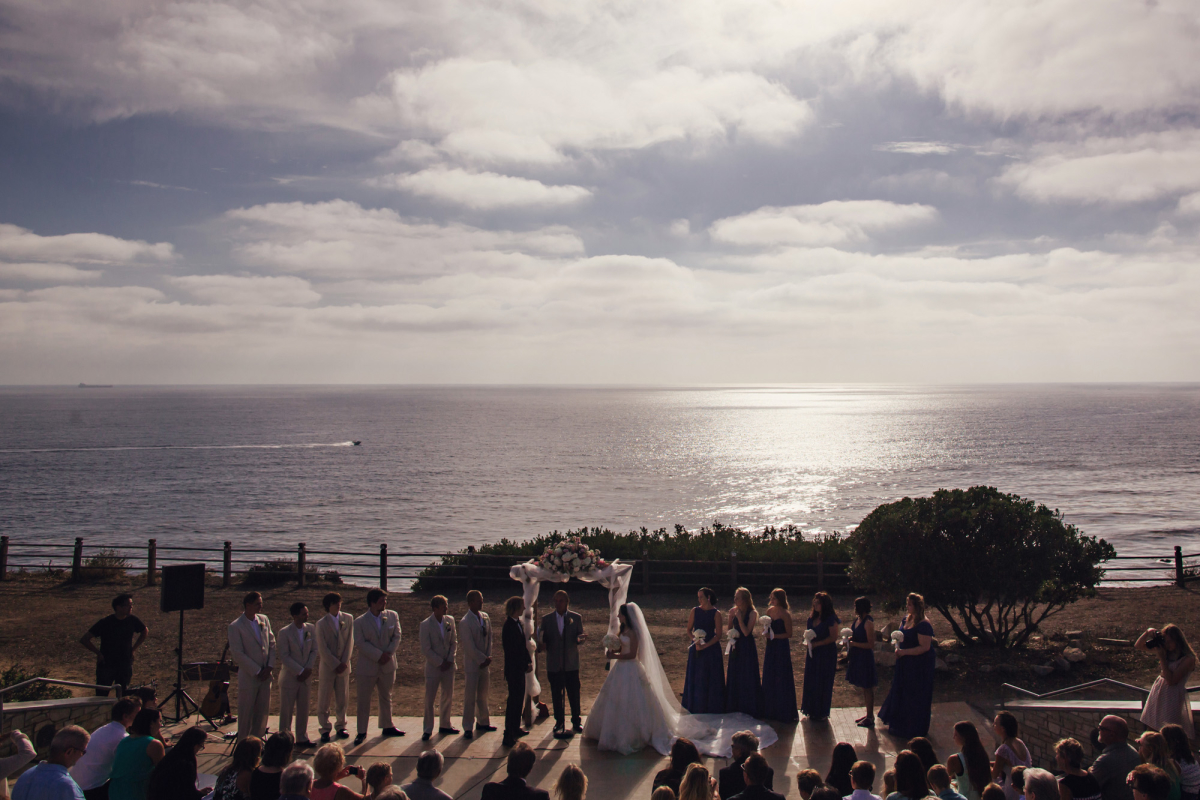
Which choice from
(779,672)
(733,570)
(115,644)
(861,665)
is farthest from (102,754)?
(733,570)

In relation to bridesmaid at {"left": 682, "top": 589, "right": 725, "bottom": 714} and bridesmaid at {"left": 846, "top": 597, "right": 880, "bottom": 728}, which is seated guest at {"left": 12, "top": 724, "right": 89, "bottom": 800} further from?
bridesmaid at {"left": 846, "top": 597, "right": 880, "bottom": 728}

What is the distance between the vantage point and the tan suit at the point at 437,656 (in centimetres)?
988

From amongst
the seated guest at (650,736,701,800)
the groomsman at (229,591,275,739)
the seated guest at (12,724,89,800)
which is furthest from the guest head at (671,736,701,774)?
the groomsman at (229,591,275,739)

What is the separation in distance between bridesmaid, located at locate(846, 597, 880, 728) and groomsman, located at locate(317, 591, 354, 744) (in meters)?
6.48

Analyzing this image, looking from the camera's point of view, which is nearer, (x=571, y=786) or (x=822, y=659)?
(x=571, y=786)

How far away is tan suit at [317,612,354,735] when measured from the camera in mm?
9797

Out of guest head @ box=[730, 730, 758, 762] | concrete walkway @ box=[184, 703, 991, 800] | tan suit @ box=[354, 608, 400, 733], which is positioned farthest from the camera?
tan suit @ box=[354, 608, 400, 733]

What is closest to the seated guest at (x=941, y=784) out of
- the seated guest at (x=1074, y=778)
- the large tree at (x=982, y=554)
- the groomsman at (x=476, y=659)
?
the seated guest at (x=1074, y=778)

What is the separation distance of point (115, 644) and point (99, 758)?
415cm

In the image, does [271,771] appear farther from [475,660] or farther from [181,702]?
[181,702]

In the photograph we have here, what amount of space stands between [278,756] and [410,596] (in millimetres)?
14421

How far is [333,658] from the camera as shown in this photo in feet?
32.3

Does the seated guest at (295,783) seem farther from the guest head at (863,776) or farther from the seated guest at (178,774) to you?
the guest head at (863,776)

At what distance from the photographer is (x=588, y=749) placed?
366 inches
